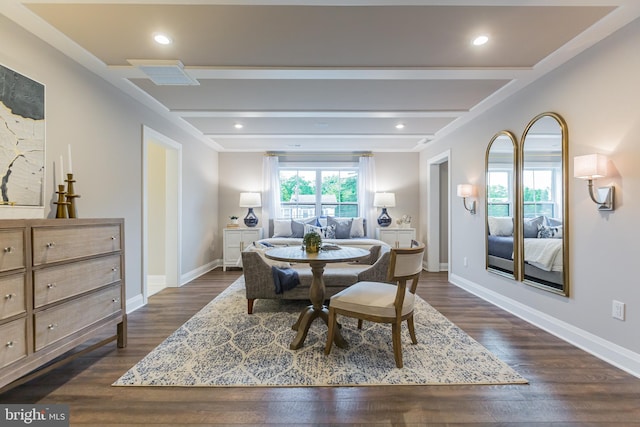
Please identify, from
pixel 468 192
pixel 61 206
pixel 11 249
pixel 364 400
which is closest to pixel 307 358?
pixel 364 400

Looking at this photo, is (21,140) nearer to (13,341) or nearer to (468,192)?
(13,341)

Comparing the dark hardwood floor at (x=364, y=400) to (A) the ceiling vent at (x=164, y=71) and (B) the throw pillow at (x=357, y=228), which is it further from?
(B) the throw pillow at (x=357, y=228)

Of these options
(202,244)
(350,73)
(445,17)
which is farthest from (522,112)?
(202,244)

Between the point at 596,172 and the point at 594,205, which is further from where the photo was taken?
the point at 594,205

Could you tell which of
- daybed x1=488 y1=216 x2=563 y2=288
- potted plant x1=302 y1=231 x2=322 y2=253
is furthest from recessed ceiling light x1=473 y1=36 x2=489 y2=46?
potted plant x1=302 y1=231 x2=322 y2=253

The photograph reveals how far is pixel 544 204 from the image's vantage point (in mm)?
2795

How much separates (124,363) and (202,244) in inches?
132

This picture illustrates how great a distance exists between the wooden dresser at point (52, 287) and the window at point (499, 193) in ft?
13.0

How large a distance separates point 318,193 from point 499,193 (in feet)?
12.0

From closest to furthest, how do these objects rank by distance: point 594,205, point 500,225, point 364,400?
point 364,400, point 594,205, point 500,225

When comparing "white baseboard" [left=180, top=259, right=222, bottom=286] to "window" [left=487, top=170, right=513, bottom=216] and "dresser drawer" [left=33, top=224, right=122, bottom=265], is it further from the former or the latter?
"window" [left=487, top=170, right=513, bottom=216]

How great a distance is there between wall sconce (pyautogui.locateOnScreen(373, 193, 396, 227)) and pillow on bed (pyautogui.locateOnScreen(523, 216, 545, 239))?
9.92 feet

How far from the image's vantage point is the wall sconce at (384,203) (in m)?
5.96

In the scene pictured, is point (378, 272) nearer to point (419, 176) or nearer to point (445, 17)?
point (445, 17)
